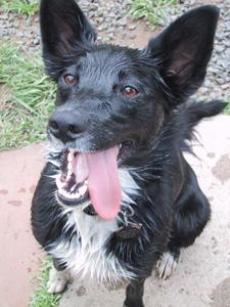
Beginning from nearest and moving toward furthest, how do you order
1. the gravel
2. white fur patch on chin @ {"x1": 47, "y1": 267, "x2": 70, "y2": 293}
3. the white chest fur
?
the white chest fur → white fur patch on chin @ {"x1": 47, "y1": 267, "x2": 70, "y2": 293} → the gravel

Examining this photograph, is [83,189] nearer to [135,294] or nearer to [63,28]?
[63,28]

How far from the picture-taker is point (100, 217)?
2631 mm

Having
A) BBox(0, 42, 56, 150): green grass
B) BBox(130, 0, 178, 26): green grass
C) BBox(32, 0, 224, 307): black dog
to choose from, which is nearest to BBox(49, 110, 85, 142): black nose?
BBox(32, 0, 224, 307): black dog

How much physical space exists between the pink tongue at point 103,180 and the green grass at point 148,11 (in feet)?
7.17

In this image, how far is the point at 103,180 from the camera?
7.75 feet

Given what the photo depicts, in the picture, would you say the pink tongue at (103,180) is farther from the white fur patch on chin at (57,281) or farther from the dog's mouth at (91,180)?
the white fur patch on chin at (57,281)

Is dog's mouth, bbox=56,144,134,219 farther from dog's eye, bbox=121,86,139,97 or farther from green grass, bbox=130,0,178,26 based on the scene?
green grass, bbox=130,0,178,26

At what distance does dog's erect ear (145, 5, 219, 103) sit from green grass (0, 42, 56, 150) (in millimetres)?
1507

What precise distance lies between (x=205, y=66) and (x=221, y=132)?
1.52 metres

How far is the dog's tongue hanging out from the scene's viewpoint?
92.8 inches

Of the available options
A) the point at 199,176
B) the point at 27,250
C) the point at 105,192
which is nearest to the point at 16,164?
the point at 27,250

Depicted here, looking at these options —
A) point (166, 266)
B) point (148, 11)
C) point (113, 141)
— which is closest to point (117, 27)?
point (148, 11)

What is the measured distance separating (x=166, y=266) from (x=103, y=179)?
3.68 feet

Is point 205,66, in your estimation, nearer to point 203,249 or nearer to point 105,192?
point 105,192
